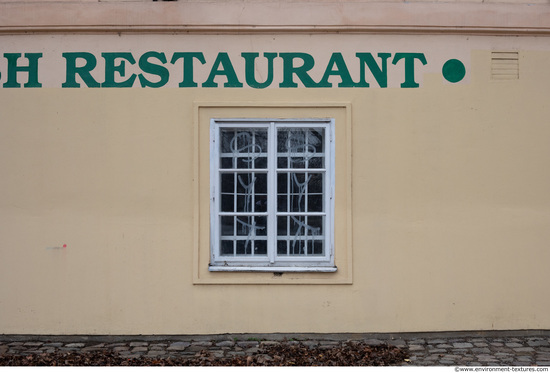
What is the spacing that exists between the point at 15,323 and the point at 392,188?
4.32 metres

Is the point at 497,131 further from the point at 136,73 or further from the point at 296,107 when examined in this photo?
the point at 136,73

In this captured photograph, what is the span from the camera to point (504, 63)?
6.85 meters

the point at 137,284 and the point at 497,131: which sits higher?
the point at 497,131

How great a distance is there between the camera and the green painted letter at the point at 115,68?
268 inches

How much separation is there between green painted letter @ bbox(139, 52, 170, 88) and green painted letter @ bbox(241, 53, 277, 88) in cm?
86

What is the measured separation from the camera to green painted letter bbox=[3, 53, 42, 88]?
6.82m

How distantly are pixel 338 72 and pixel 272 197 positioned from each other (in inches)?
60.3

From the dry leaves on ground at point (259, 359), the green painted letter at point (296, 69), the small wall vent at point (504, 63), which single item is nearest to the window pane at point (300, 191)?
the green painted letter at point (296, 69)

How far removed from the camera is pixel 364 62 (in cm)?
682

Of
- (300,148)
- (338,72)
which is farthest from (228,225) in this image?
(338,72)

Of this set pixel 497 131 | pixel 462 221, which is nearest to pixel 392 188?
pixel 462 221

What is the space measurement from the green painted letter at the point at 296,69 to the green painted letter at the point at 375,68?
521mm

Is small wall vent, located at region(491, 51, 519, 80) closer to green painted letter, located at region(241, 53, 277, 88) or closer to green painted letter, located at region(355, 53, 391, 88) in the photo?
green painted letter, located at region(355, 53, 391, 88)

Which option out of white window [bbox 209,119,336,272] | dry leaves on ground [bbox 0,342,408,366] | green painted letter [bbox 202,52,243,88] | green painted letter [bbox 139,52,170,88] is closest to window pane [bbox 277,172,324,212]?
white window [bbox 209,119,336,272]
